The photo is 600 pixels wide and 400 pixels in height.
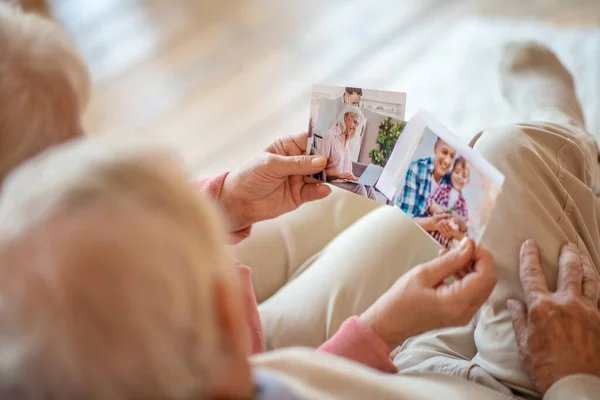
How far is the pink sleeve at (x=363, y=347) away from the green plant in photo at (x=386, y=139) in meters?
0.30

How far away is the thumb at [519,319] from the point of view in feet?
2.85

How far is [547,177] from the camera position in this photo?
96cm

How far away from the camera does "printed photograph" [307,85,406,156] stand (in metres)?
0.96

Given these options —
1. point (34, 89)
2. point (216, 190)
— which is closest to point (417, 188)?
point (216, 190)

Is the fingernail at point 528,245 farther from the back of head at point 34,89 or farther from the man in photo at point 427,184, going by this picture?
the back of head at point 34,89

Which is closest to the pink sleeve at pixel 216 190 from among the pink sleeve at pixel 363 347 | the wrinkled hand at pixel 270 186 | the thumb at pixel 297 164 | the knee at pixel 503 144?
the wrinkled hand at pixel 270 186

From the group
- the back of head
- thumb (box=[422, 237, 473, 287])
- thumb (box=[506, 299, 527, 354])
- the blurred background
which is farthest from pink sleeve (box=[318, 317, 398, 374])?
the blurred background

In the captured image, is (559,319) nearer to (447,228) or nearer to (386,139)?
(447,228)

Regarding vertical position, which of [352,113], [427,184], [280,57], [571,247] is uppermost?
[280,57]

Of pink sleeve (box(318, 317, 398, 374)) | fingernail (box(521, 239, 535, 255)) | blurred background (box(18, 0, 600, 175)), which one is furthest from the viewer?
blurred background (box(18, 0, 600, 175))

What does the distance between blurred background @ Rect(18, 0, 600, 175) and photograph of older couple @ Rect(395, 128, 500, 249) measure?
69 cm

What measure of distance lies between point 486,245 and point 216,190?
1.57 ft

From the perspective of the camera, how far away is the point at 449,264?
81 cm

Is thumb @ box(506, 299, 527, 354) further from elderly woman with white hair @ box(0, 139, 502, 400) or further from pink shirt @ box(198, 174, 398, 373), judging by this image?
elderly woman with white hair @ box(0, 139, 502, 400)
